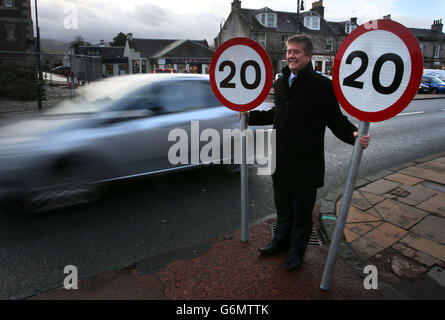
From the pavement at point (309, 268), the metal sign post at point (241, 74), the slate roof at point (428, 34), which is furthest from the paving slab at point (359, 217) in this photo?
the slate roof at point (428, 34)

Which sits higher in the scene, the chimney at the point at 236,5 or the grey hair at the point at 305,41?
the chimney at the point at 236,5

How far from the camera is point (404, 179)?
5.05 m

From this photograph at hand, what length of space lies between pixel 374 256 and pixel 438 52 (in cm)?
6088

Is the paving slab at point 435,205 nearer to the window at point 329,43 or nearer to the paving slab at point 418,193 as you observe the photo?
the paving slab at point 418,193

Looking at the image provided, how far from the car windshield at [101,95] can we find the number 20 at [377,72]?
3096 mm

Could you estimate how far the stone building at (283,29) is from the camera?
1539 inches

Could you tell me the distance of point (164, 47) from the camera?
5931 cm

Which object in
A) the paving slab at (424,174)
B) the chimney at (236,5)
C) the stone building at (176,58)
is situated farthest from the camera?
the stone building at (176,58)

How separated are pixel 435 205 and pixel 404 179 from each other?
40.2 inches

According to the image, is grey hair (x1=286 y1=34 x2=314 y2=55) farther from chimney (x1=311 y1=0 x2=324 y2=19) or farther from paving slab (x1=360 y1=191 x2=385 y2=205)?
chimney (x1=311 y1=0 x2=324 y2=19)

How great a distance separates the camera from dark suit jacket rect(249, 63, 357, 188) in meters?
2.60

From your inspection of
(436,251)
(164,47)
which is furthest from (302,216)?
(164,47)
